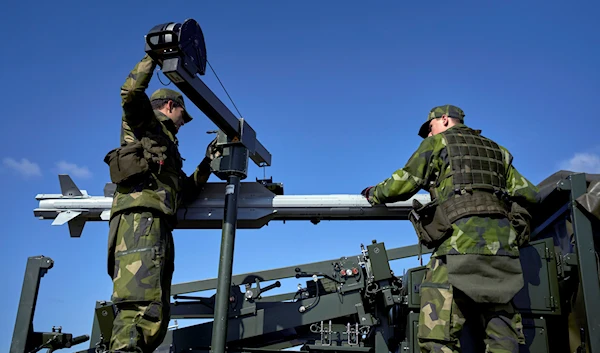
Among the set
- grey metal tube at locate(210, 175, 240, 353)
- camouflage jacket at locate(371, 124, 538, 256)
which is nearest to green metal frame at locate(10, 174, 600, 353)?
grey metal tube at locate(210, 175, 240, 353)

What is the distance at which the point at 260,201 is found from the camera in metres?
5.75

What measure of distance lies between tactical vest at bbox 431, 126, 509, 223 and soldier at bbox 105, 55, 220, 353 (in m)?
2.39

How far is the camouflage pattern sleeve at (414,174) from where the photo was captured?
455 cm

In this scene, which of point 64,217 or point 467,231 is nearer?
point 467,231

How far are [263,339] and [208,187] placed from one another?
5.61 feet

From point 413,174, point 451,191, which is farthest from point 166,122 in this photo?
point 451,191

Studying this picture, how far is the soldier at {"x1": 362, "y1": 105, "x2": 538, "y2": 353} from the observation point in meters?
4.01

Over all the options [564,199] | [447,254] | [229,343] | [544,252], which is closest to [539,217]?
[564,199]

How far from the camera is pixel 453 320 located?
4055 millimetres

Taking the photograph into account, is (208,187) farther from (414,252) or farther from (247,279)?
(414,252)

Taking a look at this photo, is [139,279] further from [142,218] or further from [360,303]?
[360,303]

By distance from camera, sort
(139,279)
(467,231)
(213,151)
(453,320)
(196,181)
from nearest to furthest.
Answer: (453,320) → (467,231) → (139,279) → (213,151) → (196,181)

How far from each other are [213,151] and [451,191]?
7.80 feet

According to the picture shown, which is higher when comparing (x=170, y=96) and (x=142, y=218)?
(x=170, y=96)
